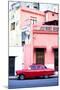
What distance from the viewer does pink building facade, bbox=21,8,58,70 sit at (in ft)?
9.34

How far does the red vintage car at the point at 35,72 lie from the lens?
2.84 metres

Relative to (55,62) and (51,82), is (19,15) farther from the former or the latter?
(51,82)

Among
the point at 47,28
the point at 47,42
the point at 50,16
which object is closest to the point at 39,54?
the point at 47,42

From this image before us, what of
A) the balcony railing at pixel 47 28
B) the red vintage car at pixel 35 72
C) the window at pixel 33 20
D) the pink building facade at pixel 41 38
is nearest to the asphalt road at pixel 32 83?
the red vintage car at pixel 35 72

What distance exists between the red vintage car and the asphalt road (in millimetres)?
60

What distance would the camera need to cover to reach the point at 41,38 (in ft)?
9.50

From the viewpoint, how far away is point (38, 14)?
2.88 metres

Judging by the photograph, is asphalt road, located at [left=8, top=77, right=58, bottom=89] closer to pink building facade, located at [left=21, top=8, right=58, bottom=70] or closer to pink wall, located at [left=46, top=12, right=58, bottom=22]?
pink building facade, located at [left=21, top=8, right=58, bottom=70]

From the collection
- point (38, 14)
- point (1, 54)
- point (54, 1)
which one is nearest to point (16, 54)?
point (1, 54)

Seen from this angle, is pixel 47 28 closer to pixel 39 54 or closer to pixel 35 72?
pixel 39 54

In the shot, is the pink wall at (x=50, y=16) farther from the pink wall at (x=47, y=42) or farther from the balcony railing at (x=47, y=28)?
the pink wall at (x=47, y=42)

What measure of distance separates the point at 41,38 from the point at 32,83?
59cm

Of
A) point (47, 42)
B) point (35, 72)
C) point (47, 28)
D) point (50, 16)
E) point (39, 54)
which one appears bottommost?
point (35, 72)

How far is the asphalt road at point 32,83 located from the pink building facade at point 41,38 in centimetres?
18
